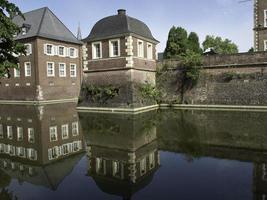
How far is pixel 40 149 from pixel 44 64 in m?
18.2

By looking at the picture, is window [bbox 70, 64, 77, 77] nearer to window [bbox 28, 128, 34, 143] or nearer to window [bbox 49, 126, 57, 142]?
window [bbox 49, 126, 57, 142]

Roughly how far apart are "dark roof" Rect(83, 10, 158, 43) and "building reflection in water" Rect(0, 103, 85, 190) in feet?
23.9

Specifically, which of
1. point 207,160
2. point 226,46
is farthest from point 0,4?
point 226,46

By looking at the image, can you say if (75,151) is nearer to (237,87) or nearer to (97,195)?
(97,195)

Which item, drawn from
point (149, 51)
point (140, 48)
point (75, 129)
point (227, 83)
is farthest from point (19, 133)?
point (227, 83)

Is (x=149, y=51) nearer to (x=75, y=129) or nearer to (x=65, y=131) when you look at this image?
(x=75, y=129)

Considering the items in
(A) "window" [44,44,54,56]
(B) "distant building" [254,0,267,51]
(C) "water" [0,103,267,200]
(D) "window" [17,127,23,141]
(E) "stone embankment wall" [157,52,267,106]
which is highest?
(B) "distant building" [254,0,267,51]

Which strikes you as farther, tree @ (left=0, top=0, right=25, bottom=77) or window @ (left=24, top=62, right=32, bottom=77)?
window @ (left=24, top=62, right=32, bottom=77)

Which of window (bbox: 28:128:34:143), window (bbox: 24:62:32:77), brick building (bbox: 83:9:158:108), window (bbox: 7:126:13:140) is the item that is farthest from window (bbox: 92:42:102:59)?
window (bbox: 28:128:34:143)

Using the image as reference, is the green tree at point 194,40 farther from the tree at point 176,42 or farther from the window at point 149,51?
the window at point 149,51

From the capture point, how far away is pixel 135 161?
776cm

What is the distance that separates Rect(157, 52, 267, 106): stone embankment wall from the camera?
63.8 feet

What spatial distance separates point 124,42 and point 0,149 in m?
11.6

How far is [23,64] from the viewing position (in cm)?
2691
